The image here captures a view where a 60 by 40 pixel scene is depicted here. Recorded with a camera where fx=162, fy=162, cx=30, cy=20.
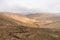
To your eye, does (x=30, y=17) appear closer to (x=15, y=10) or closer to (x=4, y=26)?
(x=15, y=10)

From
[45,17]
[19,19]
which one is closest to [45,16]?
[45,17]

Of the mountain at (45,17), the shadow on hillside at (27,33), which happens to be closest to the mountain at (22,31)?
the shadow on hillside at (27,33)

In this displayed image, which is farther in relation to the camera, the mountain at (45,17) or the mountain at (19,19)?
the mountain at (45,17)

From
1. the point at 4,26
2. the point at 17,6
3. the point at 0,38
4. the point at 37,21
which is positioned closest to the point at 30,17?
the point at 37,21

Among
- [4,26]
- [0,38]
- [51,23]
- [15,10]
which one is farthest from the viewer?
[15,10]

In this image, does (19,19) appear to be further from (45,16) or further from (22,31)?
(45,16)

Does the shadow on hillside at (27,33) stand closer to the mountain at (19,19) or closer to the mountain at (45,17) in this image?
the mountain at (19,19)

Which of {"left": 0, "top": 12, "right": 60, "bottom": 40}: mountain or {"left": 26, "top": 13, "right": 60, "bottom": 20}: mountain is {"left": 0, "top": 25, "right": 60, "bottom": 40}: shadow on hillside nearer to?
{"left": 0, "top": 12, "right": 60, "bottom": 40}: mountain

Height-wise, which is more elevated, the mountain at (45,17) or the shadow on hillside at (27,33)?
the mountain at (45,17)

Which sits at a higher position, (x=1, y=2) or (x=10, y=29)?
(x=1, y=2)
